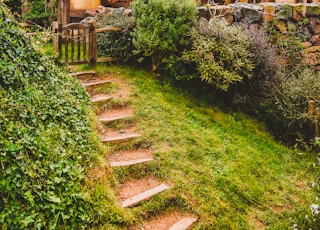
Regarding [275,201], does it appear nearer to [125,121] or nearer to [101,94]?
[125,121]

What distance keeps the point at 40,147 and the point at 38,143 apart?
0.06 metres

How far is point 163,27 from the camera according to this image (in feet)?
24.2

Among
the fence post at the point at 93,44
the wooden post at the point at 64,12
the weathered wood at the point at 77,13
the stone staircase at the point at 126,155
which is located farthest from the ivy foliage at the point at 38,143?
the weathered wood at the point at 77,13

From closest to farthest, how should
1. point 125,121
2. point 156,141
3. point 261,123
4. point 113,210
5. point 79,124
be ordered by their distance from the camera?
point 113,210 → point 79,124 → point 156,141 → point 125,121 → point 261,123

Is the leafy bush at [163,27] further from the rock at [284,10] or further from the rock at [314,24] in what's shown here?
the rock at [314,24]

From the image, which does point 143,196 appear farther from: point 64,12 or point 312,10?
point 64,12

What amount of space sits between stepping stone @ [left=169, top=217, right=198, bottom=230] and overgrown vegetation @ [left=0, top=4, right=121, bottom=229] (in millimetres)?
747

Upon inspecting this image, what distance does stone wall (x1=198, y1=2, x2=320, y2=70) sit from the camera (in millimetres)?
8805

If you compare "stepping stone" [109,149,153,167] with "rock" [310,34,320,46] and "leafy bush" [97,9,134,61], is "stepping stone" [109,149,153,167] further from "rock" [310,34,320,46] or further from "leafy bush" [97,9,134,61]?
"rock" [310,34,320,46]

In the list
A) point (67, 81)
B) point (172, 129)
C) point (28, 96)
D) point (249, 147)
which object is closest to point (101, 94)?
point (67, 81)

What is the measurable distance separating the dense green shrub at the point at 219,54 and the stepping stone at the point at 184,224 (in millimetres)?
3209

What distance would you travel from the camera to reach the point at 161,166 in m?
5.46

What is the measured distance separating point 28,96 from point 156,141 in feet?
7.03

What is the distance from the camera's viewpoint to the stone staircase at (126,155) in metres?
4.71
